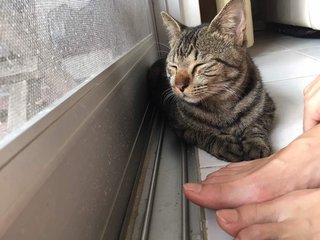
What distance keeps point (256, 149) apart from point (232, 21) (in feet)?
1.23

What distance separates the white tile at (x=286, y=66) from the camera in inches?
57.2

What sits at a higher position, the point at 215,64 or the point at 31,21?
the point at 31,21

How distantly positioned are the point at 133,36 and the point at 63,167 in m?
0.97

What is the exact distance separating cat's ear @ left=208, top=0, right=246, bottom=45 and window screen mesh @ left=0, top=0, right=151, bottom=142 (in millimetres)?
321

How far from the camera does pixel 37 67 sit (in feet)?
1.56

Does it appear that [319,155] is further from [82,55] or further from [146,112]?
[146,112]

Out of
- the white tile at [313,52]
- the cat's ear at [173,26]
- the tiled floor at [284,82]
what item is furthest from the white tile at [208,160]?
the white tile at [313,52]

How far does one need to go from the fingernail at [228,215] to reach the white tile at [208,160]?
26 centimetres

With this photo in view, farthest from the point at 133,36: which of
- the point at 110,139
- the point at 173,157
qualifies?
the point at 110,139

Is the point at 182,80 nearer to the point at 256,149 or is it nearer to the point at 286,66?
the point at 256,149

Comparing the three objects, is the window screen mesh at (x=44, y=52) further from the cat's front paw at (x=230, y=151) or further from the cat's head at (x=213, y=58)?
the cat's front paw at (x=230, y=151)

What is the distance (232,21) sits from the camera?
0.94 meters

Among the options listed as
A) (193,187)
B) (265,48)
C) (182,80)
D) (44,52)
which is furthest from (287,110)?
(265,48)

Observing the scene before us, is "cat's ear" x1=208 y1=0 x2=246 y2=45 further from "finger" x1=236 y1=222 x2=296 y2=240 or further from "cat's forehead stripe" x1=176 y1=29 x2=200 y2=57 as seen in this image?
"finger" x1=236 y1=222 x2=296 y2=240
